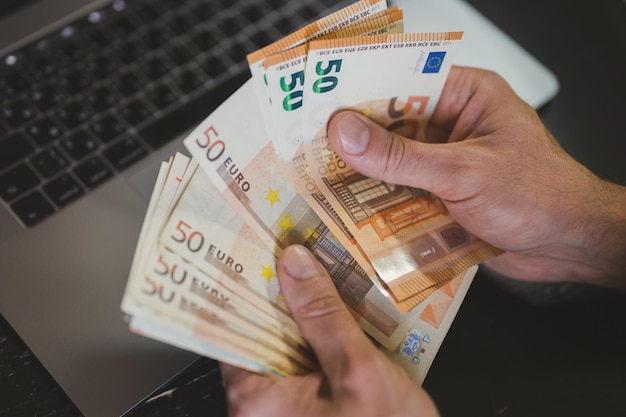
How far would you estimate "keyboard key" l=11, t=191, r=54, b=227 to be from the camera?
0.81 m

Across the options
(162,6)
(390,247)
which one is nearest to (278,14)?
(162,6)

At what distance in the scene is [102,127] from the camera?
2.86 feet

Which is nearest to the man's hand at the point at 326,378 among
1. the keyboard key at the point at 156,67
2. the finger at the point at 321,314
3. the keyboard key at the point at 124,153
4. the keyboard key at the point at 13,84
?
the finger at the point at 321,314

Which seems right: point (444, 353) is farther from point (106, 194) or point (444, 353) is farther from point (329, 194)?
point (106, 194)

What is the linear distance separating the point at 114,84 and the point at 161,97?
0.08 metres

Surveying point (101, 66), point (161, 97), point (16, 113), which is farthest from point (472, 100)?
point (16, 113)

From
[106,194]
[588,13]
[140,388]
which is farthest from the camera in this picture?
[588,13]

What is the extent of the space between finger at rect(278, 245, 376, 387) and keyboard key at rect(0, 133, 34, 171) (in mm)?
425

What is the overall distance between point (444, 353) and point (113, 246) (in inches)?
19.3

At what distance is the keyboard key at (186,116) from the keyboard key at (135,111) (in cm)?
2

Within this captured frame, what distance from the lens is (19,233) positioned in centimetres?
80

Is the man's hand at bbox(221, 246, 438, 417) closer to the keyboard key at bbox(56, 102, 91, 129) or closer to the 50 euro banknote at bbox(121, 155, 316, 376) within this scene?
the 50 euro banknote at bbox(121, 155, 316, 376)

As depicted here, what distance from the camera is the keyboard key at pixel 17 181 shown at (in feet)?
2.67

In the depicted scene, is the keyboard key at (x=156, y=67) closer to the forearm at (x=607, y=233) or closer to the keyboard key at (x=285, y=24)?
the keyboard key at (x=285, y=24)
